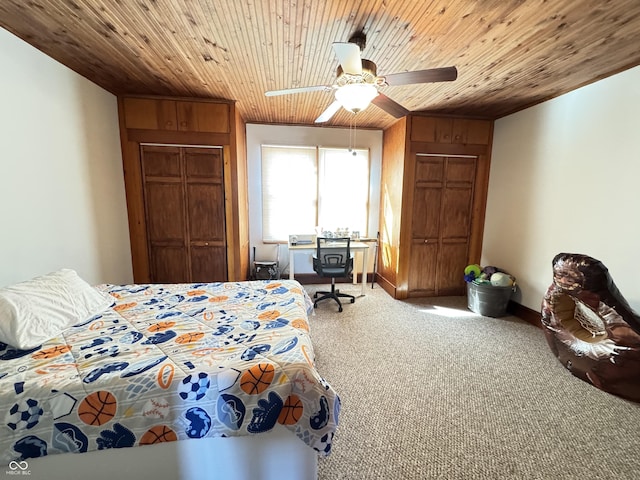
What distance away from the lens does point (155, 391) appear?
1114 millimetres

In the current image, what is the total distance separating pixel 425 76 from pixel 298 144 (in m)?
2.69

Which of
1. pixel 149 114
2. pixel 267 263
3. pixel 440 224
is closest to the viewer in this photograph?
pixel 149 114

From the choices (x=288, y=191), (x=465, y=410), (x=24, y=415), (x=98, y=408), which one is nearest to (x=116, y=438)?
(x=98, y=408)

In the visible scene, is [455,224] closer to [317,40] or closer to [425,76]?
[425,76]

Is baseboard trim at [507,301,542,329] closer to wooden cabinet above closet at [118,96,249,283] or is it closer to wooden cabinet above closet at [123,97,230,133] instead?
wooden cabinet above closet at [118,96,249,283]

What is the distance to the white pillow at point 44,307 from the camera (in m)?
1.33

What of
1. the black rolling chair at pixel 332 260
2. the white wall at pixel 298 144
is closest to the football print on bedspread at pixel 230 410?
the black rolling chair at pixel 332 260

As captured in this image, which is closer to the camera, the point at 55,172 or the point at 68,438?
the point at 68,438

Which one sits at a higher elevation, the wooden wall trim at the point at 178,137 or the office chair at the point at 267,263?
the wooden wall trim at the point at 178,137

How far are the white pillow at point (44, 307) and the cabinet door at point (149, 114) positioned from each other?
6.15 ft

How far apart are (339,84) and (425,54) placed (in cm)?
86

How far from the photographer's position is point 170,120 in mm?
2975

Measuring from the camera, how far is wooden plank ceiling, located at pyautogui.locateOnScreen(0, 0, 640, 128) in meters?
1.57

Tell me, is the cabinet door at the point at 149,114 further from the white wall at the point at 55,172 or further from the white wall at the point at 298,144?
the white wall at the point at 298,144
